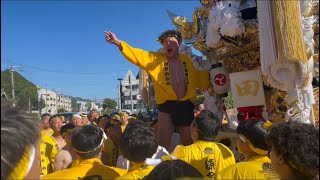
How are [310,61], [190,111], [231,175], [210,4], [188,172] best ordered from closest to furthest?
[188,172], [231,175], [310,61], [190,111], [210,4]

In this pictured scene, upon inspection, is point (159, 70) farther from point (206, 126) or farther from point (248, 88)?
point (206, 126)

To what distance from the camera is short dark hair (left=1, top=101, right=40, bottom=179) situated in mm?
993

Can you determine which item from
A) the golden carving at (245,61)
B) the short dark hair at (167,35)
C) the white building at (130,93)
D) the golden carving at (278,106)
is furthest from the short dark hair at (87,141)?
the white building at (130,93)

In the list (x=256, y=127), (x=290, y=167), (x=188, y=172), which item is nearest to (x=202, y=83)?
(x=256, y=127)

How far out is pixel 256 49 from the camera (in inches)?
162

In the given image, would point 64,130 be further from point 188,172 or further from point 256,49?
point 188,172

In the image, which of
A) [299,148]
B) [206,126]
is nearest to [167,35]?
[206,126]

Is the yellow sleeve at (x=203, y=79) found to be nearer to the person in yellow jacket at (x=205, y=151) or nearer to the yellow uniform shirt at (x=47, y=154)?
the person in yellow jacket at (x=205, y=151)

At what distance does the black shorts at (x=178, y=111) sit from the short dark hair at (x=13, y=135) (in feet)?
8.47

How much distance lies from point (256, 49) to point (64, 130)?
2.38 meters

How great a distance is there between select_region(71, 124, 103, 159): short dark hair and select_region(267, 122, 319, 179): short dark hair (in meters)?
1.17

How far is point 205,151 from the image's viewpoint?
2.40m

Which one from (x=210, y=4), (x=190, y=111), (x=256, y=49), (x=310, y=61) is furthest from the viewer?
(x=210, y=4)

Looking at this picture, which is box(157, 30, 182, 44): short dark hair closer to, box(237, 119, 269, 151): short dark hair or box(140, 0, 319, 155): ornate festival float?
box(140, 0, 319, 155): ornate festival float
